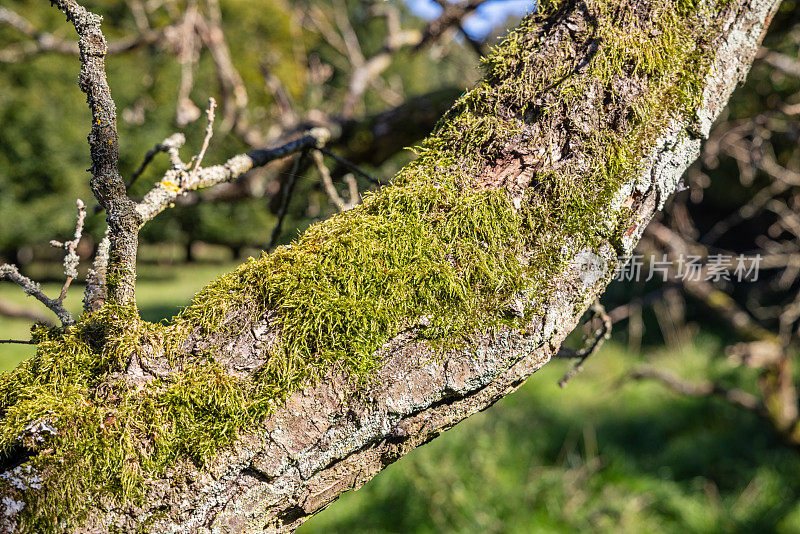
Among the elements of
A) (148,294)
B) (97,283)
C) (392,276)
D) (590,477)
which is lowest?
(590,477)

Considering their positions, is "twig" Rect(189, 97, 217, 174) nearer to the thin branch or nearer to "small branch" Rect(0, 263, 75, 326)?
"small branch" Rect(0, 263, 75, 326)

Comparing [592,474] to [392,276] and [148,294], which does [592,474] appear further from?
[148,294]

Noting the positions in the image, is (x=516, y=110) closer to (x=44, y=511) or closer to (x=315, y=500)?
(x=315, y=500)

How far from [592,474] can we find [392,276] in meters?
4.55

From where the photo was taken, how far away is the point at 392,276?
108 cm

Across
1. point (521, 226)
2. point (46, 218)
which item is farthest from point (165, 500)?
point (46, 218)

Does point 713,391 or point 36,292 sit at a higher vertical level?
point 36,292

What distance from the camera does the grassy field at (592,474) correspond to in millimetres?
4375

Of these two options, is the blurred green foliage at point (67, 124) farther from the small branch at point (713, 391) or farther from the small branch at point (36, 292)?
the small branch at point (36, 292)

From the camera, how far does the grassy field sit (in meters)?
4.38

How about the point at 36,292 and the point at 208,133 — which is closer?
the point at 36,292

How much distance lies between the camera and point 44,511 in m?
0.91

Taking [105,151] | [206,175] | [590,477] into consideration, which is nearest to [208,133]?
[206,175]

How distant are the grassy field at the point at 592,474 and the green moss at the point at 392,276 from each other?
10.6 ft
